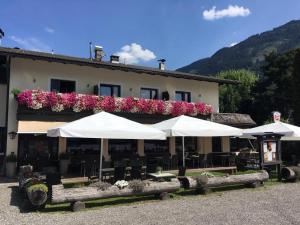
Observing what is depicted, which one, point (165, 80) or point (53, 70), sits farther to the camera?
point (165, 80)

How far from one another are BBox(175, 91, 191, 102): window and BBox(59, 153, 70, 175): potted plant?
35.8 ft

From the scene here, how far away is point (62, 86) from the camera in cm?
2356

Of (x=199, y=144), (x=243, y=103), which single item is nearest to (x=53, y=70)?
(x=199, y=144)

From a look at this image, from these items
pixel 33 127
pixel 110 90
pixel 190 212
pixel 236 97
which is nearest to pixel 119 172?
pixel 190 212

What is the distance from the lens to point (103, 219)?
9.98 metres

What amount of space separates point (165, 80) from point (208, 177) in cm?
1493

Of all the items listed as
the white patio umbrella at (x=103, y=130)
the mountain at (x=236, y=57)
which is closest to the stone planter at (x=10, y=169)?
the white patio umbrella at (x=103, y=130)

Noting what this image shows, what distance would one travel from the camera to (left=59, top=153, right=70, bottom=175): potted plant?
70.8 feet

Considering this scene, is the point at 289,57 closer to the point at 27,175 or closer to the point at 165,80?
the point at 165,80

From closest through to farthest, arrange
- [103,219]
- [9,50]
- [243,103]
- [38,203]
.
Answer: [103,219] < [38,203] < [9,50] < [243,103]

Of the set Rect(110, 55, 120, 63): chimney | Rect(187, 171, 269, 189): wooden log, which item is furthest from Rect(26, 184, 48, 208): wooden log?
Rect(110, 55, 120, 63): chimney

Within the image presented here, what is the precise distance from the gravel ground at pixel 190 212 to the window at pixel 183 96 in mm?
15978

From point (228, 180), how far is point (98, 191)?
5.73 m

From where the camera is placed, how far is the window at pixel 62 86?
23172 millimetres
